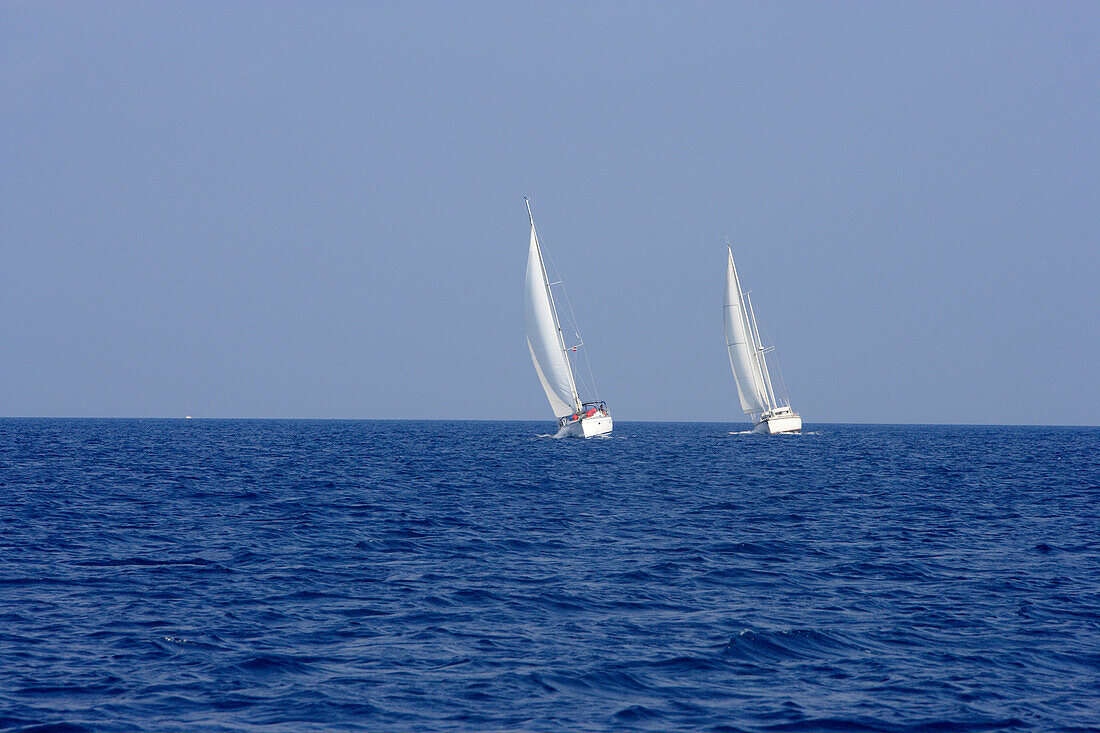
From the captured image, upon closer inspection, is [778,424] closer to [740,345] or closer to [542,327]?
[740,345]

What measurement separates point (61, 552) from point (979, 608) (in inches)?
638

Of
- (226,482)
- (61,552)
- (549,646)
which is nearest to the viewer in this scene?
(549,646)

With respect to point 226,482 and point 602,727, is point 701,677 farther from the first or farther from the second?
point 226,482

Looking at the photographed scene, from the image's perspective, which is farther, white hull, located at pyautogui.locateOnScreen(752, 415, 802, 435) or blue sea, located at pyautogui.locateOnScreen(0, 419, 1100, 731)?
white hull, located at pyautogui.locateOnScreen(752, 415, 802, 435)

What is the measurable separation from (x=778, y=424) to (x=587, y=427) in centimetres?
2254

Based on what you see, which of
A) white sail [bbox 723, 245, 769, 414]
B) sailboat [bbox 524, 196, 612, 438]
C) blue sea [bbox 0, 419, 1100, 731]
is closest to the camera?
blue sea [bbox 0, 419, 1100, 731]

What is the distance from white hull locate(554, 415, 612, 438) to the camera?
230 ft

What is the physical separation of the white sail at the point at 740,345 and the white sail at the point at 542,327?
19933mm

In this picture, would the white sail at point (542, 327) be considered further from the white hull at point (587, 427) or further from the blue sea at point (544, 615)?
the blue sea at point (544, 615)

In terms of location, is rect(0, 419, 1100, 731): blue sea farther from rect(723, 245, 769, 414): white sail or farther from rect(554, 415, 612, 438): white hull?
rect(723, 245, 769, 414): white sail

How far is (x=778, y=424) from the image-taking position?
278 feet

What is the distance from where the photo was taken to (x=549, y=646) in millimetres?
12164

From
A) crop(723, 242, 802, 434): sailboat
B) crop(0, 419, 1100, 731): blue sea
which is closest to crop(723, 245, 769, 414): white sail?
crop(723, 242, 802, 434): sailboat

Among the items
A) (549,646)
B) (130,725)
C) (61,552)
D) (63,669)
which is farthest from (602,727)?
(61,552)
